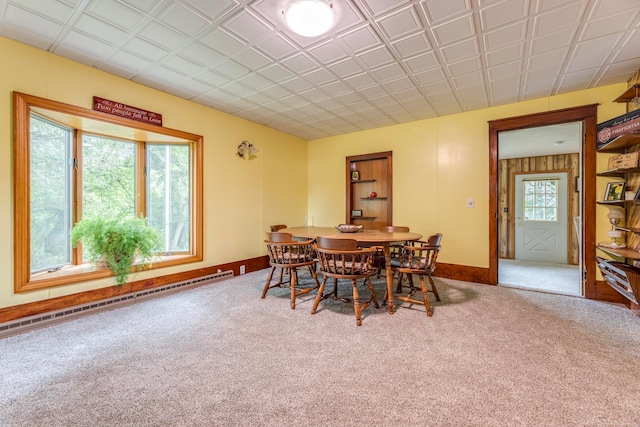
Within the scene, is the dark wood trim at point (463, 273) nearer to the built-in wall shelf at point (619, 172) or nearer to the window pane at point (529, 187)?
the built-in wall shelf at point (619, 172)

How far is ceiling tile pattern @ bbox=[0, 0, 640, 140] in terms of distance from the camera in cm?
195

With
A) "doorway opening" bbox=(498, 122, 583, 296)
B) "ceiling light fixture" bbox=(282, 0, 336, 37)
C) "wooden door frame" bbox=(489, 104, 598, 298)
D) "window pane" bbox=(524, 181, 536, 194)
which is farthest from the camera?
"window pane" bbox=(524, 181, 536, 194)

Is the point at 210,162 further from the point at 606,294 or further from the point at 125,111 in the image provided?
the point at 606,294

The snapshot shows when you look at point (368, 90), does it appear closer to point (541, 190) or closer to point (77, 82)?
point (77, 82)

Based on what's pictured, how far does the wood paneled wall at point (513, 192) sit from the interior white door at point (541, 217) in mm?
86

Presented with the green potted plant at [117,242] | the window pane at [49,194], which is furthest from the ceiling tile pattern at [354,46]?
the green potted plant at [117,242]

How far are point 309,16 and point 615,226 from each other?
392cm

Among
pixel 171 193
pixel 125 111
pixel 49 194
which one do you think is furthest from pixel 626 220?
pixel 49 194

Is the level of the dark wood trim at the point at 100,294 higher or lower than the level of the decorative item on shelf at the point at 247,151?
lower

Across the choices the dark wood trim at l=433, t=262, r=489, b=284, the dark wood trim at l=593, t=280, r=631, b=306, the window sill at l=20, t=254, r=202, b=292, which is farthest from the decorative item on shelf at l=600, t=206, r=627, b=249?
the window sill at l=20, t=254, r=202, b=292

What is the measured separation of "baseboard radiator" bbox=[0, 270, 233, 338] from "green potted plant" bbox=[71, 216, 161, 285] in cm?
22

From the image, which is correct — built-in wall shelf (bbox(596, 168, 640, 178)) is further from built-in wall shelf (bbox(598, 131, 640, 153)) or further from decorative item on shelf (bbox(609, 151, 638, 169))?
built-in wall shelf (bbox(598, 131, 640, 153))

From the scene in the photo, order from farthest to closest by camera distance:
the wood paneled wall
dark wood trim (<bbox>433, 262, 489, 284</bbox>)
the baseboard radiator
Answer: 1. the wood paneled wall
2. dark wood trim (<bbox>433, 262, 489, 284</bbox>)
3. the baseboard radiator

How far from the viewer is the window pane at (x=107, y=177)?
9.95ft
